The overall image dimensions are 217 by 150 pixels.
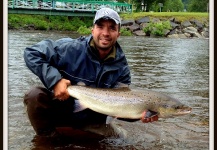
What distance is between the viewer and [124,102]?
11.6ft

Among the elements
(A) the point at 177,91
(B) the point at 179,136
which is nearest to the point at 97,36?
(B) the point at 179,136

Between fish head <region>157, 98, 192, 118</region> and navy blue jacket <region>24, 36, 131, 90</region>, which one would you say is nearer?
fish head <region>157, 98, 192, 118</region>

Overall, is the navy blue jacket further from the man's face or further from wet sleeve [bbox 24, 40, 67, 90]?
the man's face

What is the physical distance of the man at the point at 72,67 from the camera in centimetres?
370

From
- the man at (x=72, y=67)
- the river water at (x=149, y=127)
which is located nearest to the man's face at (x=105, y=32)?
the man at (x=72, y=67)

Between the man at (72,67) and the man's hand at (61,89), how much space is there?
0.02 meters

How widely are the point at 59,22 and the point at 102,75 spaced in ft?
135

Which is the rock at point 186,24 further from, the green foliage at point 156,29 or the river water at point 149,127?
the river water at point 149,127

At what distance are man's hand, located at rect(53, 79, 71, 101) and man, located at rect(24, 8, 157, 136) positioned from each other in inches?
0.9

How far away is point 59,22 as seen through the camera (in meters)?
44.2

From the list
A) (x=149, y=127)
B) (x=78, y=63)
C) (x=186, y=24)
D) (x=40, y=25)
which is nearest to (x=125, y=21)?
(x=186, y=24)

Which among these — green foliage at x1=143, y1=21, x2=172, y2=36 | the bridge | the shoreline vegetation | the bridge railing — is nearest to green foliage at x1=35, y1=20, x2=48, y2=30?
the shoreline vegetation

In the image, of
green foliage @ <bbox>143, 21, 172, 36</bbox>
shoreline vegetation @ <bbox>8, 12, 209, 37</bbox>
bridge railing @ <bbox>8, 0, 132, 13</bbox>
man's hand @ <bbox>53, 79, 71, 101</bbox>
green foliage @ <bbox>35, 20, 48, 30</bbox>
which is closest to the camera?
man's hand @ <bbox>53, 79, 71, 101</bbox>

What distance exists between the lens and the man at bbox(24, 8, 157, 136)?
3699mm
